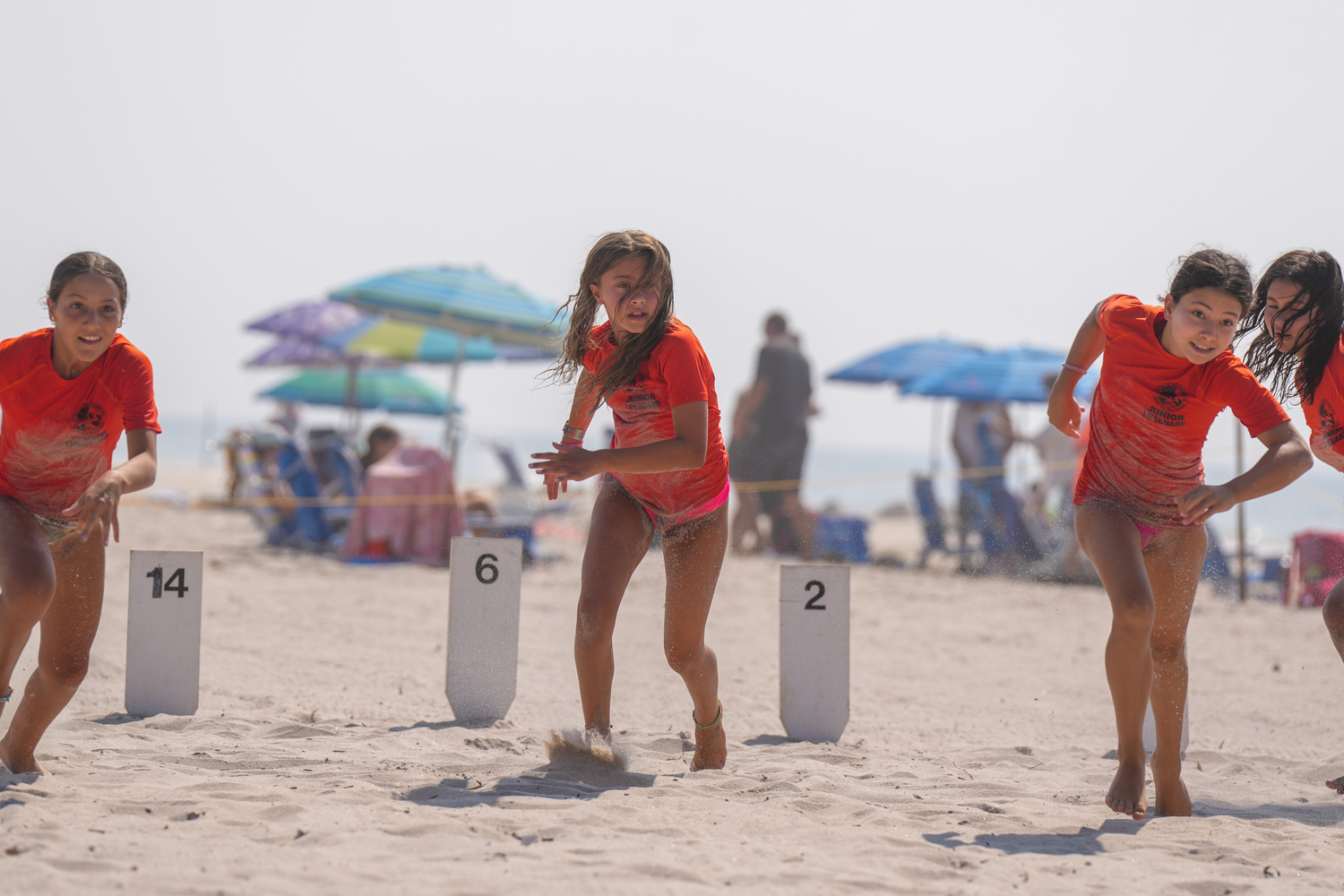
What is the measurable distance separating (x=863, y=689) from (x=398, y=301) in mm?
6910

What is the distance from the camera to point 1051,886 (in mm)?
2801

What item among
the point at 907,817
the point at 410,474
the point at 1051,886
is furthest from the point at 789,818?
the point at 410,474

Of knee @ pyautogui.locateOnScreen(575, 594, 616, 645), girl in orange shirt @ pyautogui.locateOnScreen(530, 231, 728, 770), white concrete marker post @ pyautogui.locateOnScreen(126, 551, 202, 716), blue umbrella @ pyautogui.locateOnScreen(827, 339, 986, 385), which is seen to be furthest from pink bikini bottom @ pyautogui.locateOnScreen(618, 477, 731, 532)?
blue umbrella @ pyautogui.locateOnScreen(827, 339, 986, 385)

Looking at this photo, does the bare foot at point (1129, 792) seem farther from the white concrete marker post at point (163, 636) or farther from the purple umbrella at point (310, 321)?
the purple umbrella at point (310, 321)

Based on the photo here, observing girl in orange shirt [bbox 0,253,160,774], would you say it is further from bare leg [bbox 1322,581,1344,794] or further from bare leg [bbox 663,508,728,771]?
bare leg [bbox 1322,581,1344,794]

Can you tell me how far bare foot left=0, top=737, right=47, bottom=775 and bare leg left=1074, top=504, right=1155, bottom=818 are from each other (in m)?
3.17

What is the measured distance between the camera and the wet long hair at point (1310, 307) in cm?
358

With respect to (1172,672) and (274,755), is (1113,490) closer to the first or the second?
(1172,672)

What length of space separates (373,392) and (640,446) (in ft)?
53.8

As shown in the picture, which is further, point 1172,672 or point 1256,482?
point 1172,672

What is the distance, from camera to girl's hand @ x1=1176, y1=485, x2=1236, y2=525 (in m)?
3.11

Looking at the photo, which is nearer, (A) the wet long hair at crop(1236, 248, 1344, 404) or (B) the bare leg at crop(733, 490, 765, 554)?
(A) the wet long hair at crop(1236, 248, 1344, 404)

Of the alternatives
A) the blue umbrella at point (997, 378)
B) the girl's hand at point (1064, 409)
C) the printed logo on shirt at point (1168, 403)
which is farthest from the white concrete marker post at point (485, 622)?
the blue umbrella at point (997, 378)

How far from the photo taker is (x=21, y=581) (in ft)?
10.3
